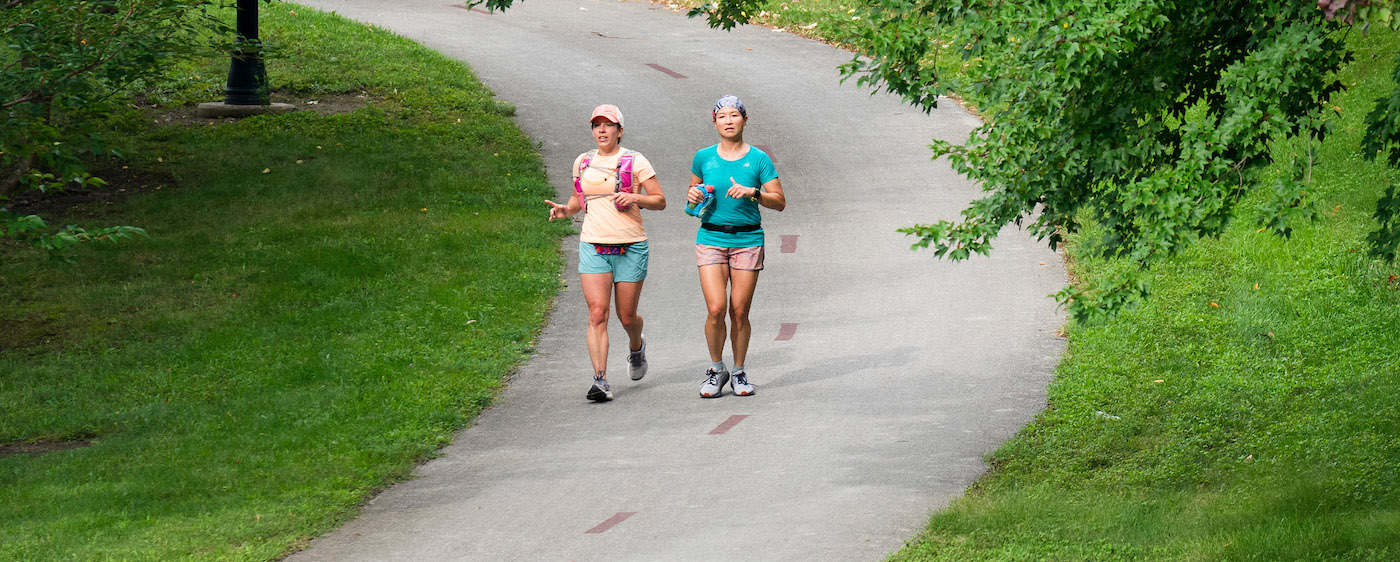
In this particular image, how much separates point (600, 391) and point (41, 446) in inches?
136

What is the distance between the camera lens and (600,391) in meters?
8.84

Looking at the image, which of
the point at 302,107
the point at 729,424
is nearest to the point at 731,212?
the point at 729,424

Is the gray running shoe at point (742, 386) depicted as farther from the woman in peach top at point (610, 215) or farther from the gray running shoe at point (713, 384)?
the woman in peach top at point (610, 215)

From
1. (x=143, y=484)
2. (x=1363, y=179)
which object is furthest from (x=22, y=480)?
(x=1363, y=179)

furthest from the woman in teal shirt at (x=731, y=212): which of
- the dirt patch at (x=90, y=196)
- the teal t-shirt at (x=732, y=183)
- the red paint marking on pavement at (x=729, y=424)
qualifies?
the dirt patch at (x=90, y=196)

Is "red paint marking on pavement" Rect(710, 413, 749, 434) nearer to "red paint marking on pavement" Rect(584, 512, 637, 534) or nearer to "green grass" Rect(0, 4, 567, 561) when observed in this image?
"red paint marking on pavement" Rect(584, 512, 637, 534)

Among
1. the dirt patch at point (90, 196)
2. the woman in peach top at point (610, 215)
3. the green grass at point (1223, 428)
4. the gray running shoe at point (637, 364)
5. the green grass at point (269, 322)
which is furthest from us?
the dirt patch at point (90, 196)

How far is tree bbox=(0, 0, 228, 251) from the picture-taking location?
8.21m

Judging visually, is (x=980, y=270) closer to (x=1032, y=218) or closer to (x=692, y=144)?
(x=1032, y=218)

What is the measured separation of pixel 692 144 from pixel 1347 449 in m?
9.95

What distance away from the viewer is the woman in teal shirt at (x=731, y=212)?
27.4 feet

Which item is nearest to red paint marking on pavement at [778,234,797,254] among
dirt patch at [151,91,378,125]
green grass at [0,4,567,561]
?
green grass at [0,4,567,561]

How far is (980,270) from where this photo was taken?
11953 mm

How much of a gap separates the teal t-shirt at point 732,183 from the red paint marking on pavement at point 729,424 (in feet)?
3.49
